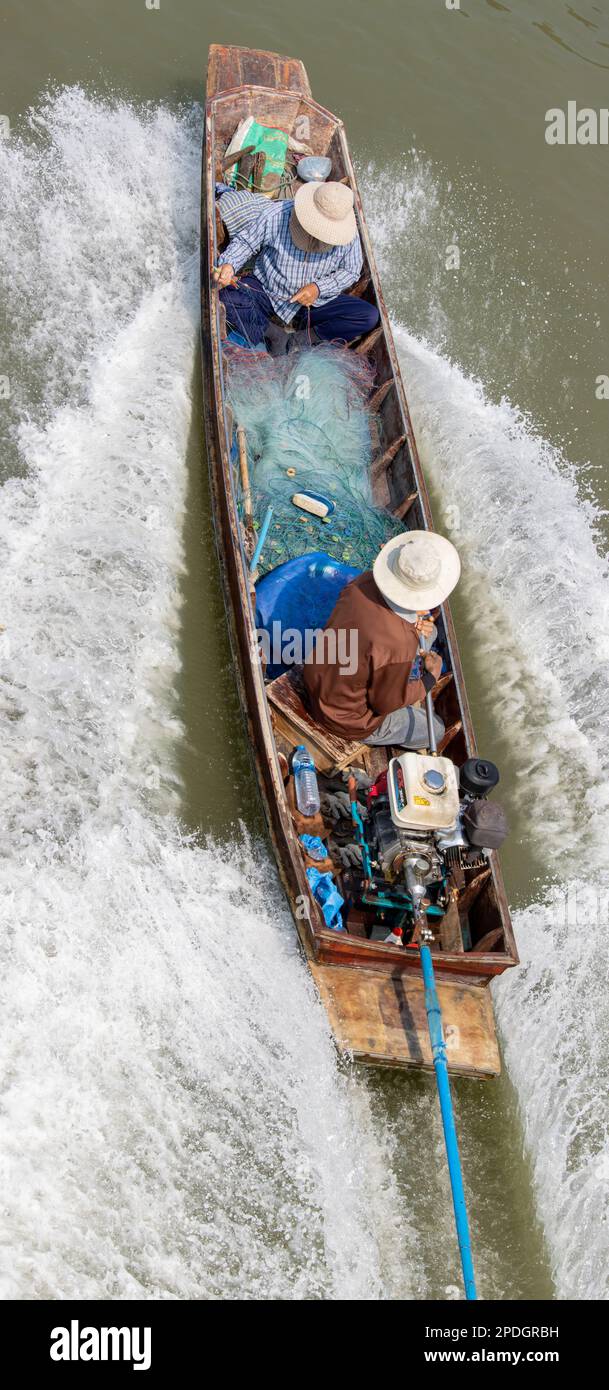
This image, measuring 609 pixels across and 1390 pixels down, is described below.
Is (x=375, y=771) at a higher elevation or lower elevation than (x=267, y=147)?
lower

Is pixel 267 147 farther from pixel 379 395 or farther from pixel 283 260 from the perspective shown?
pixel 379 395

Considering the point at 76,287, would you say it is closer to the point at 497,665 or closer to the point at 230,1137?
the point at 497,665

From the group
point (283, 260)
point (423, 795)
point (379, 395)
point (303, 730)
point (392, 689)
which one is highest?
point (283, 260)

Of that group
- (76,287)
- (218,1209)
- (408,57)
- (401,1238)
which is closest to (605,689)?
(401,1238)

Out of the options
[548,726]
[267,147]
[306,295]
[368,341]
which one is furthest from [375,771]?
[267,147]

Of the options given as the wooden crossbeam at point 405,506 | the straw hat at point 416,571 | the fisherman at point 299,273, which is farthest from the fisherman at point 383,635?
the fisherman at point 299,273

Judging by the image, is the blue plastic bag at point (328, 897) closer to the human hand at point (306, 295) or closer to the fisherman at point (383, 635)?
the fisherman at point (383, 635)
